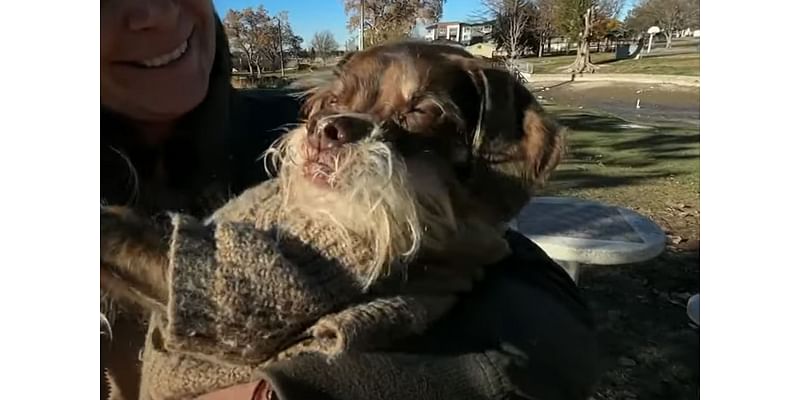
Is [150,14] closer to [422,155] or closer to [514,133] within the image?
[422,155]

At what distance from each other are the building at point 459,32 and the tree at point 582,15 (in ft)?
0.31

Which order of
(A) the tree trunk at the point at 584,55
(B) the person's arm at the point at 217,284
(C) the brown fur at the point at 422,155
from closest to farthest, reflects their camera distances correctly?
(B) the person's arm at the point at 217,284 < (C) the brown fur at the point at 422,155 < (A) the tree trunk at the point at 584,55

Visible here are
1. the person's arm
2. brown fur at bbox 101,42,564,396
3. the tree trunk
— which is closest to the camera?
the person's arm

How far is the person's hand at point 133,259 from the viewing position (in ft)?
2.57

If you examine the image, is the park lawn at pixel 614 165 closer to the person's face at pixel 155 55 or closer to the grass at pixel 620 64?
the grass at pixel 620 64

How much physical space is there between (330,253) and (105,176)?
28 centimetres

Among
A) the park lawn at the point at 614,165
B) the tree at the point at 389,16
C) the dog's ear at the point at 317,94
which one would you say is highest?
the tree at the point at 389,16

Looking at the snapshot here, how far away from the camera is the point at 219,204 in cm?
98

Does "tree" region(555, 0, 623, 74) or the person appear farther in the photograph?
"tree" region(555, 0, 623, 74)

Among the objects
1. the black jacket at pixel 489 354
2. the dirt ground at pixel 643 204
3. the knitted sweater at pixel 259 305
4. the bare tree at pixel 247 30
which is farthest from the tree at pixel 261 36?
the dirt ground at pixel 643 204

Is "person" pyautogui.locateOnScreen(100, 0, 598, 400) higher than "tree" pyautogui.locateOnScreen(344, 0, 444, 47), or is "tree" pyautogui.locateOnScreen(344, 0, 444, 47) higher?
"tree" pyautogui.locateOnScreen(344, 0, 444, 47)

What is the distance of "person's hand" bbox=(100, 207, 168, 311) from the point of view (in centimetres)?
78

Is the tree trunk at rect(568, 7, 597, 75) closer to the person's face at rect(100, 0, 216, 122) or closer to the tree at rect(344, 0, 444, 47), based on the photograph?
the tree at rect(344, 0, 444, 47)

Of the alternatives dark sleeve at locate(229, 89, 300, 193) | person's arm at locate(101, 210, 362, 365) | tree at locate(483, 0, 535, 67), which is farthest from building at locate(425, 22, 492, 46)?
person's arm at locate(101, 210, 362, 365)
